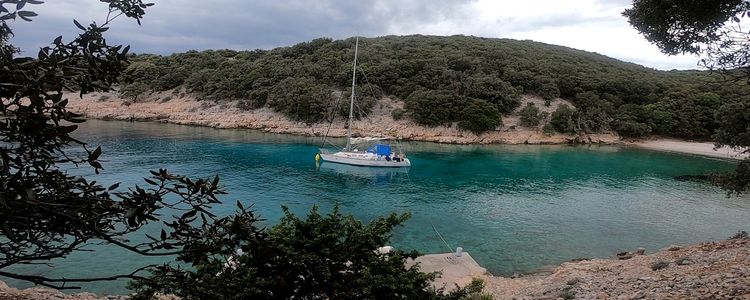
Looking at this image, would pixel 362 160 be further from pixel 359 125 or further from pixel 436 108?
pixel 436 108

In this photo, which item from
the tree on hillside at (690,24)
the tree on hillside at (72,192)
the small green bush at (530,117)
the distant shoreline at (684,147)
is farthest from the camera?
the small green bush at (530,117)

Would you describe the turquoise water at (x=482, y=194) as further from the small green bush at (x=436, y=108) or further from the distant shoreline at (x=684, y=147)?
the small green bush at (x=436, y=108)

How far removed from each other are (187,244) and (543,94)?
65.6m

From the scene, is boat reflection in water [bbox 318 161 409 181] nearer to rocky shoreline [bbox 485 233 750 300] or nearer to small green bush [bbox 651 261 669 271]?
rocky shoreline [bbox 485 233 750 300]

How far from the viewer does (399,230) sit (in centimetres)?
1992

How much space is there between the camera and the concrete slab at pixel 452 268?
13.6 metres

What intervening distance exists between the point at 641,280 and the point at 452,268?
18.1 feet

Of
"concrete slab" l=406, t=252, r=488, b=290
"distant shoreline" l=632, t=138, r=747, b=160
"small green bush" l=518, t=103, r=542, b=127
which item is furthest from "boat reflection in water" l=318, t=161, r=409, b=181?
"distant shoreline" l=632, t=138, r=747, b=160

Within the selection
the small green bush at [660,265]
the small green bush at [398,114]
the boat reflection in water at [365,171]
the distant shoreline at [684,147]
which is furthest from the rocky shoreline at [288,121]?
the small green bush at [660,265]

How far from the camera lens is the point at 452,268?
47.6 feet

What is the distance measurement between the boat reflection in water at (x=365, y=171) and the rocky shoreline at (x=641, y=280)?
18463 millimetres

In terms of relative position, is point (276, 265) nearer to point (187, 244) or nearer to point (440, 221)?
point (187, 244)

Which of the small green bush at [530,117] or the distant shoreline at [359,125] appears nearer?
the distant shoreline at [359,125]

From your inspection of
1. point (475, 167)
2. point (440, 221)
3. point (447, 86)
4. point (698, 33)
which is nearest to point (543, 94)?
point (447, 86)
